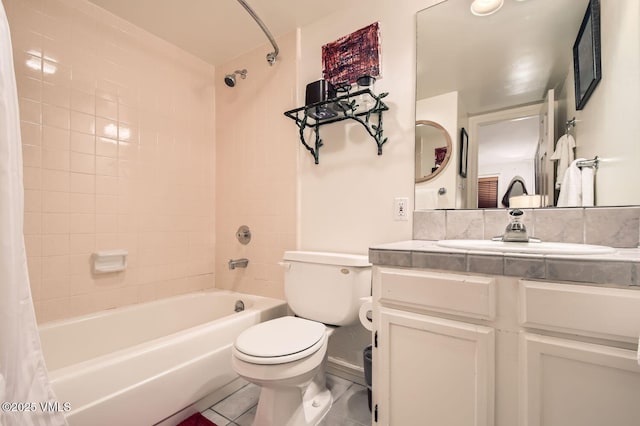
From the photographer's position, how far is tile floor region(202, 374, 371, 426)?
1.30 m

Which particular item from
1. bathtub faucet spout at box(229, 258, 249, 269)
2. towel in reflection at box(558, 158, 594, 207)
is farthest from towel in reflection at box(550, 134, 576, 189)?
bathtub faucet spout at box(229, 258, 249, 269)

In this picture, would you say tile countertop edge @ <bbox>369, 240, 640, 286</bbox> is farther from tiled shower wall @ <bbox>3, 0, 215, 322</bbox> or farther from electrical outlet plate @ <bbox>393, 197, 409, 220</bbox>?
tiled shower wall @ <bbox>3, 0, 215, 322</bbox>

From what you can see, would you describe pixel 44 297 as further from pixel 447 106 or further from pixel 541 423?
pixel 447 106

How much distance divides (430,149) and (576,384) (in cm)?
104

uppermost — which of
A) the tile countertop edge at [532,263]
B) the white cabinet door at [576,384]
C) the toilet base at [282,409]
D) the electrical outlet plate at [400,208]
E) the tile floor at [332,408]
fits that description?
the electrical outlet plate at [400,208]

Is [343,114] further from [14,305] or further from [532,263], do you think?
[14,305]

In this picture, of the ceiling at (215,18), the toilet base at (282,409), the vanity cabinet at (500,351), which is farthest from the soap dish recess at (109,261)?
the vanity cabinet at (500,351)

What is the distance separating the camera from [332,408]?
139 centimetres

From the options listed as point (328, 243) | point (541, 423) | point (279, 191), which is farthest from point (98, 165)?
point (541, 423)

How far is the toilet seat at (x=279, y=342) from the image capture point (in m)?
1.04

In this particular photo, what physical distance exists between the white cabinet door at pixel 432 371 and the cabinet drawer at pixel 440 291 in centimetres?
4

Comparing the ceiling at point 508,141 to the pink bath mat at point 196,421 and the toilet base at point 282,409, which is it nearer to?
the toilet base at point 282,409

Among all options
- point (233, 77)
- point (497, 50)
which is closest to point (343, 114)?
point (497, 50)

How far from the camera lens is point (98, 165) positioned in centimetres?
165
